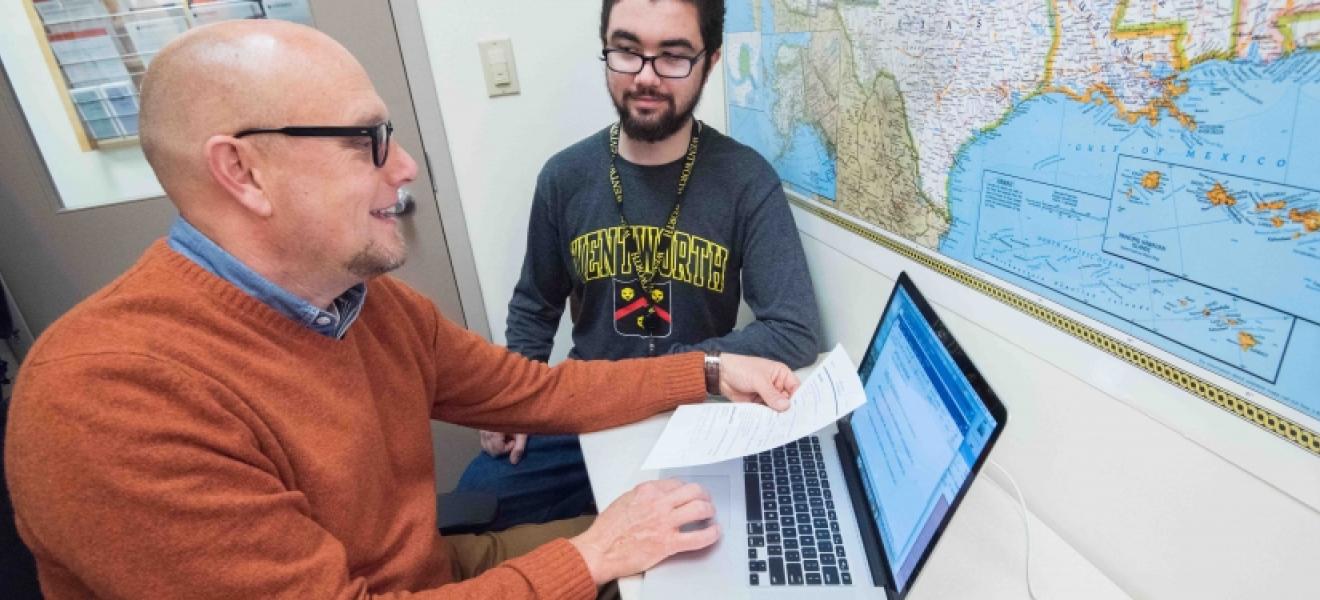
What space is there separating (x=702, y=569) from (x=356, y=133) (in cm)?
69

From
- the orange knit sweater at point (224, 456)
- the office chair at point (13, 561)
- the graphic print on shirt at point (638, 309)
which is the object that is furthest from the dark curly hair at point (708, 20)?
the office chair at point (13, 561)

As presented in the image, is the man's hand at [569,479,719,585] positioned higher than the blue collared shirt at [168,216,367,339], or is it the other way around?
the blue collared shirt at [168,216,367,339]

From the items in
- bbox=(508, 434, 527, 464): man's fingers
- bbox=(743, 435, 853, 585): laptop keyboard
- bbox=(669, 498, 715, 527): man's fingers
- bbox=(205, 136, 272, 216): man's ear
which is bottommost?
bbox=(508, 434, 527, 464): man's fingers

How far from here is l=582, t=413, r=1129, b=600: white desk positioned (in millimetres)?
707

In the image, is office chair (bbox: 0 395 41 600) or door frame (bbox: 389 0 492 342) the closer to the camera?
office chair (bbox: 0 395 41 600)

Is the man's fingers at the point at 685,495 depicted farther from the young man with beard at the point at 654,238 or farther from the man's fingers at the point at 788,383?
the young man with beard at the point at 654,238

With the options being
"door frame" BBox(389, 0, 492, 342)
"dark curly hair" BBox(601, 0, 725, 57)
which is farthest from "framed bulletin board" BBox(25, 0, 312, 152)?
"dark curly hair" BBox(601, 0, 725, 57)

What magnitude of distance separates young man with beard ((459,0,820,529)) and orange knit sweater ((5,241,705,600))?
42 cm

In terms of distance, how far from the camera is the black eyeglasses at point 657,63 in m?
1.26

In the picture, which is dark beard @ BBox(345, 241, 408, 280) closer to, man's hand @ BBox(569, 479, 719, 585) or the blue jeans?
man's hand @ BBox(569, 479, 719, 585)

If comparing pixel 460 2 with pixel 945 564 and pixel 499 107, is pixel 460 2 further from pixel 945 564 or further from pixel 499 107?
pixel 945 564

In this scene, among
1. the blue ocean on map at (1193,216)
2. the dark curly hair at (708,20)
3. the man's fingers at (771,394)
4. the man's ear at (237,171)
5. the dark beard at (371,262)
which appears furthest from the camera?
the dark curly hair at (708,20)

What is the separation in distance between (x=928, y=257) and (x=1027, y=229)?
20 centimetres

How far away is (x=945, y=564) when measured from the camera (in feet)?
2.44
